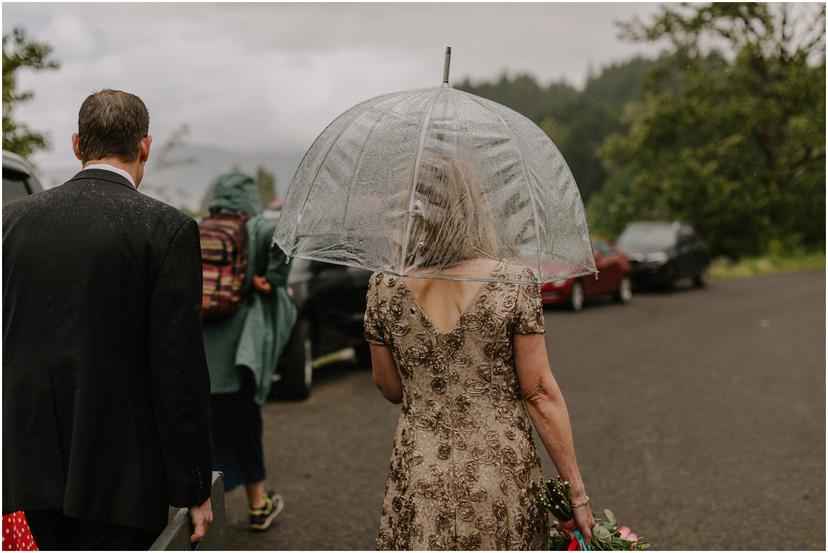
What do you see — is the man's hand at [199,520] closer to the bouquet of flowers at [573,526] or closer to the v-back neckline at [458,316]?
the v-back neckline at [458,316]

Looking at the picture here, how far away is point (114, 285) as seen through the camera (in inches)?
92.2

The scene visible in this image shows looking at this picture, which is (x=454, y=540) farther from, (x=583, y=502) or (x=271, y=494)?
(x=271, y=494)

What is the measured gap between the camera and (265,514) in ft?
16.6

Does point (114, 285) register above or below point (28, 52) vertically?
below

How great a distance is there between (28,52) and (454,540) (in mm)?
6484

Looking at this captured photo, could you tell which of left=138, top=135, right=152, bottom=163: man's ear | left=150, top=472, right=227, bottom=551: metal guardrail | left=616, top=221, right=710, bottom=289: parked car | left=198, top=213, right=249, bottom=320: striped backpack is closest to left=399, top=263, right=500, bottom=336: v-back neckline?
left=150, top=472, right=227, bottom=551: metal guardrail

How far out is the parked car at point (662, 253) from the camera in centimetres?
2281

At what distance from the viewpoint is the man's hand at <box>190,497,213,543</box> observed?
8.08 ft

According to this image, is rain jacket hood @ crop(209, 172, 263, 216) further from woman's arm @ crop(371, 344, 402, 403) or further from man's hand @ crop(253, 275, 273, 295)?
woman's arm @ crop(371, 344, 402, 403)

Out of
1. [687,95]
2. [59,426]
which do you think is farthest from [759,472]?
[687,95]

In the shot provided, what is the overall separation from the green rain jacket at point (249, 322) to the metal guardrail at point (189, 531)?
7.27ft

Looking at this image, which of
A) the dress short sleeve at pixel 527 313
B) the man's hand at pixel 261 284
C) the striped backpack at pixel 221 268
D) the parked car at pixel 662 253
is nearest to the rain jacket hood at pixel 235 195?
the striped backpack at pixel 221 268

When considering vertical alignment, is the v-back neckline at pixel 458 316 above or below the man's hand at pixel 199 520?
above

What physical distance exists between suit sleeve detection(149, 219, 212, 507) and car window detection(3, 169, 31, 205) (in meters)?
1.86
